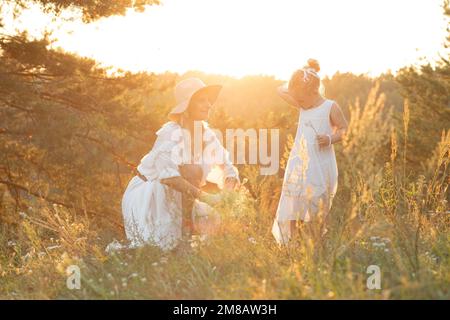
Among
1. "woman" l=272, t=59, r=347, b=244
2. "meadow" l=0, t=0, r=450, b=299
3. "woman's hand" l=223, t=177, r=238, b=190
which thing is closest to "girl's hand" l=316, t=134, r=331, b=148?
"woman" l=272, t=59, r=347, b=244

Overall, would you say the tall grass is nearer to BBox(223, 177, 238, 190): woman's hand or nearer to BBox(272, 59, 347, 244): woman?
BBox(272, 59, 347, 244): woman

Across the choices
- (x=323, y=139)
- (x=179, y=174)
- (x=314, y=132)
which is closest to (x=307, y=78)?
(x=314, y=132)

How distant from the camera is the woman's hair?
205 inches

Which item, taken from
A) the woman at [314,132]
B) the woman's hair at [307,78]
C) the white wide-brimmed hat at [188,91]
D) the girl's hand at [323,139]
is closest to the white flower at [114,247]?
the white wide-brimmed hat at [188,91]

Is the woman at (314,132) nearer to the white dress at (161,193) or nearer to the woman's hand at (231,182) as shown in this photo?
the woman's hand at (231,182)

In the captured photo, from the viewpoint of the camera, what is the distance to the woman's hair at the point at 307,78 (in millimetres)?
5213

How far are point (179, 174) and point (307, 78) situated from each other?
4.31 feet

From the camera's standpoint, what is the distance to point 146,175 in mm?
5242

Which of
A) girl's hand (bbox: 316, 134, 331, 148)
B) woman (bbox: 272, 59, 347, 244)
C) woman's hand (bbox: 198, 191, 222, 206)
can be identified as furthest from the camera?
woman (bbox: 272, 59, 347, 244)

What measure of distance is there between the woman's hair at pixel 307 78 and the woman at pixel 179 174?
65 centimetres

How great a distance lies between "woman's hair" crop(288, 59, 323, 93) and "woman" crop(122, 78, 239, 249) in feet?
2.15

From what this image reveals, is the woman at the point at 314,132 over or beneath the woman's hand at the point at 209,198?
over
